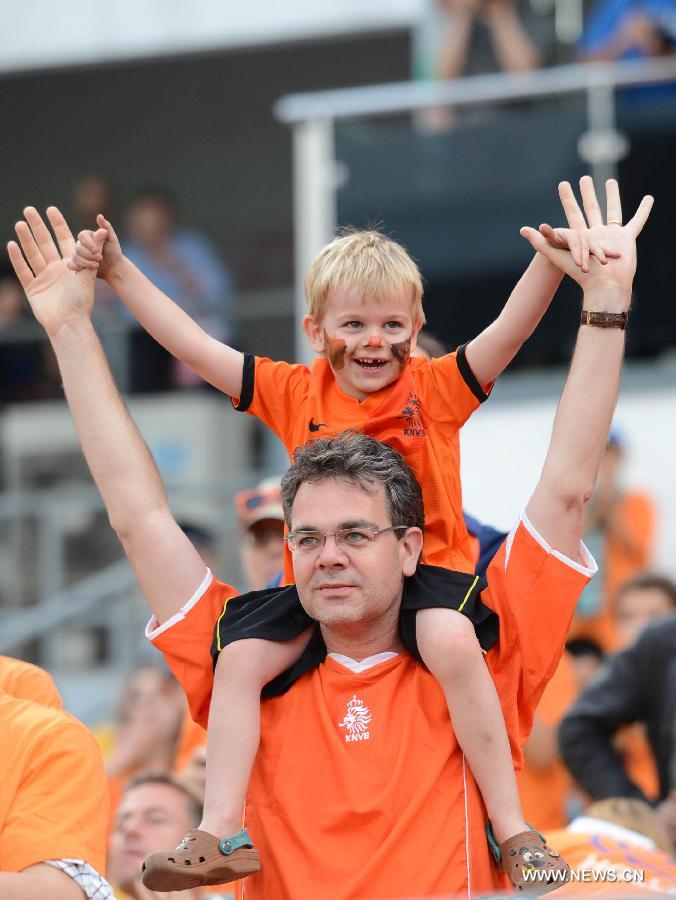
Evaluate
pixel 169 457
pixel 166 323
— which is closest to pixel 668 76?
pixel 169 457

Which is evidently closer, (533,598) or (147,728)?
(533,598)

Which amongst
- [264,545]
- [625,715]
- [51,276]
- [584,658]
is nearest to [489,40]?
[584,658]

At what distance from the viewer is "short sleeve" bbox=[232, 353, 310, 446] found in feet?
12.9

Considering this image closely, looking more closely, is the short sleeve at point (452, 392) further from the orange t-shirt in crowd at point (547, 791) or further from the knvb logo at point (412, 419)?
the orange t-shirt in crowd at point (547, 791)

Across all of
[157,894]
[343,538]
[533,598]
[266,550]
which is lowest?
[157,894]

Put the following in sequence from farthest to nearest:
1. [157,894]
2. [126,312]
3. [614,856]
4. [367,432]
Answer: [126,312], [157,894], [614,856], [367,432]

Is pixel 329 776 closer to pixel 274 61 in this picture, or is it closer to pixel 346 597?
pixel 346 597

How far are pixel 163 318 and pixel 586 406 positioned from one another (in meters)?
1.03

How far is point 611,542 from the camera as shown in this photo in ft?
25.4

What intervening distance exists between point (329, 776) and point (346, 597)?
1.21 ft

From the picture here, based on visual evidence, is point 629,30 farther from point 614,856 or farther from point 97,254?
point 97,254

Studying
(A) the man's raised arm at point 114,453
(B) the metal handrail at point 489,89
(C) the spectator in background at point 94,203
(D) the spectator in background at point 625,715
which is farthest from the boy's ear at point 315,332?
(C) the spectator in background at point 94,203

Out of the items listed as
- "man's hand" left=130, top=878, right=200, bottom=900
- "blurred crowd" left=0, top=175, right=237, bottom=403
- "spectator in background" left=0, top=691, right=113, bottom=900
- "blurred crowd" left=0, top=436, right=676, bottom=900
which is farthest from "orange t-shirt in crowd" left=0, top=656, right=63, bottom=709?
"blurred crowd" left=0, top=175, right=237, bottom=403

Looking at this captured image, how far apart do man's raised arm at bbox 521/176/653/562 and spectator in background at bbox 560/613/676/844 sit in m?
2.45
